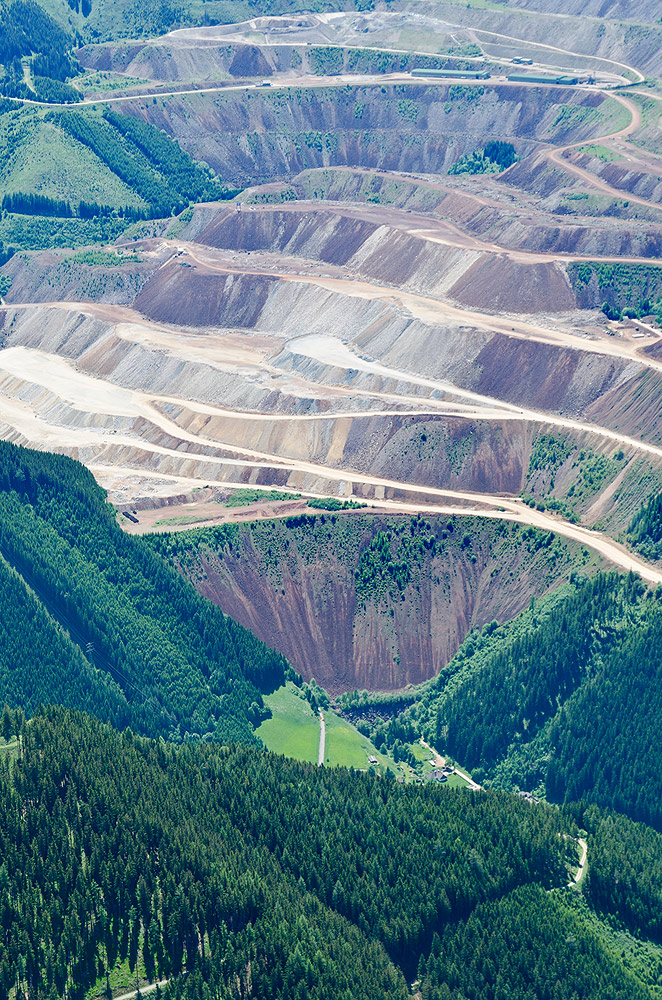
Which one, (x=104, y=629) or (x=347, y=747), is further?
(x=104, y=629)

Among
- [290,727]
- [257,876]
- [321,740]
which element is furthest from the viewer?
[290,727]

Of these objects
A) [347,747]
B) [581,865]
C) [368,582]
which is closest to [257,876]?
[581,865]

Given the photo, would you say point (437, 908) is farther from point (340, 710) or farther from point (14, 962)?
point (340, 710)

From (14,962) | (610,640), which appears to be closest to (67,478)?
(610,640)

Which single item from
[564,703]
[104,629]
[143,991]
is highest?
[564,703]

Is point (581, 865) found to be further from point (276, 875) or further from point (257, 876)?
point (257, 876)

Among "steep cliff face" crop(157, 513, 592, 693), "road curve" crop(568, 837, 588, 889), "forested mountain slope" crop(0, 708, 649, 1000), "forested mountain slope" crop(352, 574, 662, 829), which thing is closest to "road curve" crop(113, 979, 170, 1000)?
"forested mountain slope" crop(0, 708, 649, 1000)
